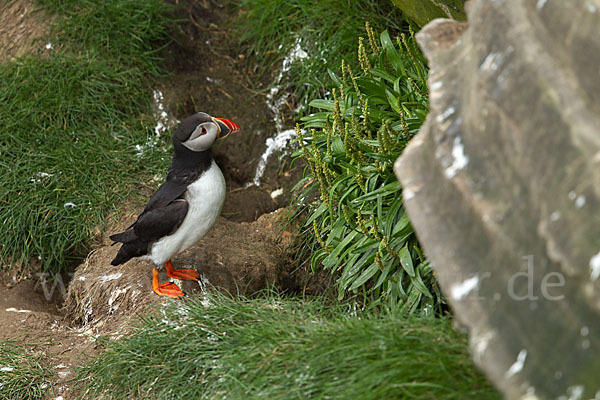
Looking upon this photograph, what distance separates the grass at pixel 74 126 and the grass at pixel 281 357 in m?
1.64

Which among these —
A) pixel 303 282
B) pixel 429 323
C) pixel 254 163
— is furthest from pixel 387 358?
pixel 254 163

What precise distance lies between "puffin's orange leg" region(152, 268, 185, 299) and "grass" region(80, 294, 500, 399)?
1.19 ft

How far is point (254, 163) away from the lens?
5582 millimetres

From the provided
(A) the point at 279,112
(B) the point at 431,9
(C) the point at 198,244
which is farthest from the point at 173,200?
(A) the point at 279,112

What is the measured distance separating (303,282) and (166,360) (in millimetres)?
1451

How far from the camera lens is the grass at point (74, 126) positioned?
4.83 meters

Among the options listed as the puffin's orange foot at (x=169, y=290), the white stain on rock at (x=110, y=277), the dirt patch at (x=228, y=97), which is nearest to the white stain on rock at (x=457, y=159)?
the puffin's orange foot at (x=169, y=290)

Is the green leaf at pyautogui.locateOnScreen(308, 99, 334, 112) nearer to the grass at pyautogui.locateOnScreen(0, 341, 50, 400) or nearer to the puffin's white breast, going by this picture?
the puffin's white breast

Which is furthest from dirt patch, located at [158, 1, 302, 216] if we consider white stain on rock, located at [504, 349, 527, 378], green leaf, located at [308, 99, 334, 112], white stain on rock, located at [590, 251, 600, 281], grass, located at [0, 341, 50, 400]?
white stain on rock, located at [590, 251, 600, 281]

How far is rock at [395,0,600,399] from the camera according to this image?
1.75 m

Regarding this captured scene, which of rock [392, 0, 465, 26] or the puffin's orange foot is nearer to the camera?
rock [392, 0, 465, 26]

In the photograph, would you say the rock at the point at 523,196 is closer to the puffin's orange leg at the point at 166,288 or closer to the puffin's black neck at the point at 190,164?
the puffin's black neck at the point at 190,164

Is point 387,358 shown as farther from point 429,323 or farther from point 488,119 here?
point 488,119

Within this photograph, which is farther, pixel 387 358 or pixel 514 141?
pixel 387 358
